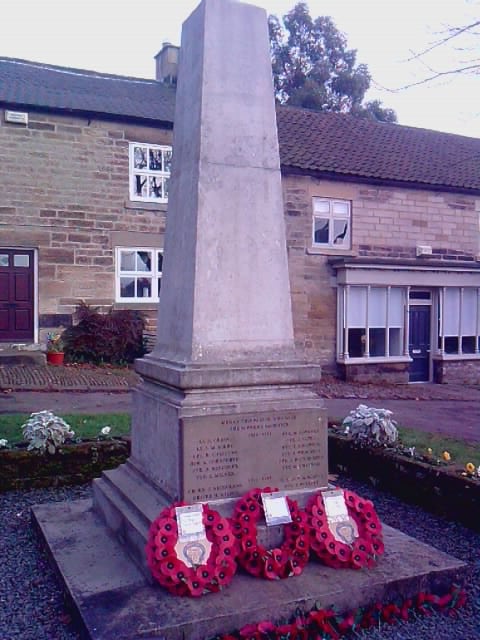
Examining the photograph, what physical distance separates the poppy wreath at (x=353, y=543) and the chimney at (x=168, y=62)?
18.2 metres

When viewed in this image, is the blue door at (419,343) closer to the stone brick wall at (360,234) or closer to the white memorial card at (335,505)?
the stone brick wall at (360,234)

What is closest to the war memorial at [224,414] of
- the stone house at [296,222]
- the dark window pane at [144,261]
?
the stone house at [296,222]

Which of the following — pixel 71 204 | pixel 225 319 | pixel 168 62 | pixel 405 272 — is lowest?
pixel 225 319

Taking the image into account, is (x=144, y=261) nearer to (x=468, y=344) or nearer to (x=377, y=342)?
(x=377, y=342)

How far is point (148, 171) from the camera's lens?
1714 centimetres

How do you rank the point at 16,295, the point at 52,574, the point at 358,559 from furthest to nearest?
1. the point at 16,295
2. the point at 52,574
3. the point at 358,559

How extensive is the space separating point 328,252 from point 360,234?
1181 millimetres

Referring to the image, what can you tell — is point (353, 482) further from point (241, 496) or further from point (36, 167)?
point (36, 167)

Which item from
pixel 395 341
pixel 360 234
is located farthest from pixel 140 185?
pixel 395 341

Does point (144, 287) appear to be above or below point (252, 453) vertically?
above

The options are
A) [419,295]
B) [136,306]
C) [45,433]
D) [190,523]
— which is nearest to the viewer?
[190,523]

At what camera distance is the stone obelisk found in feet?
13.8

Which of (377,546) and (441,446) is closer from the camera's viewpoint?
(377,546)

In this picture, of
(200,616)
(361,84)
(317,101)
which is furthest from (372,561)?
(361,84)
